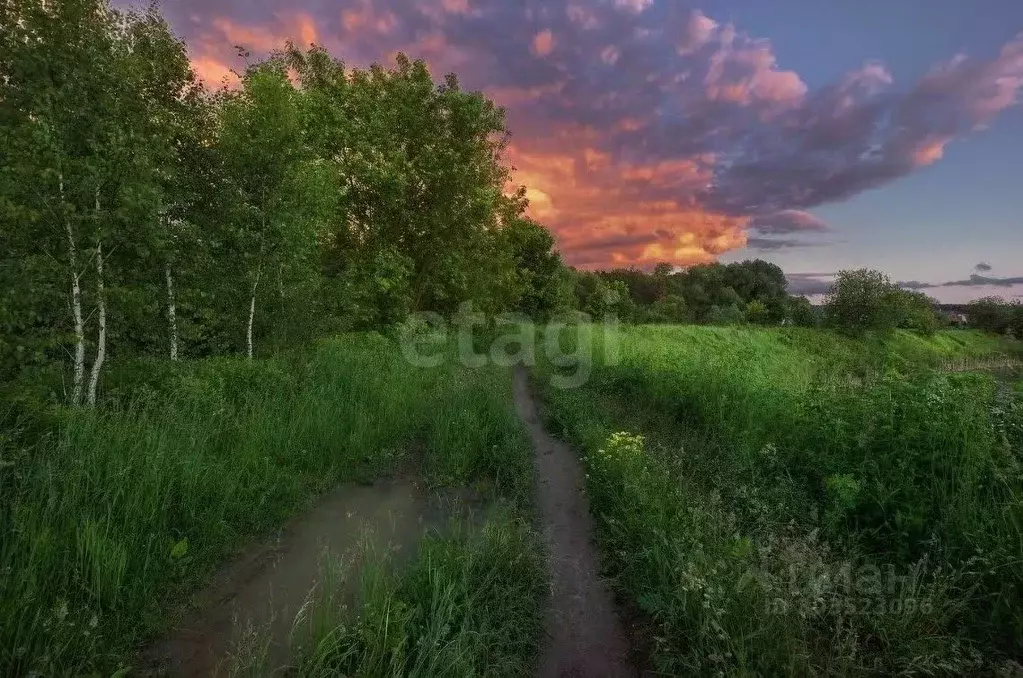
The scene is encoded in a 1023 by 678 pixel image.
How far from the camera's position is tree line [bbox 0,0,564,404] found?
689cm

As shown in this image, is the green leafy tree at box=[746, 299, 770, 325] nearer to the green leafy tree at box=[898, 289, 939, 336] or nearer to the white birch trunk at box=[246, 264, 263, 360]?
the green leafy tree at box=[898, 289, 939, 336]

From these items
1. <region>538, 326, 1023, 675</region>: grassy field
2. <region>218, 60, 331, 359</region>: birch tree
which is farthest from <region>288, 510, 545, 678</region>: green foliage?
<region>218, 60, 331, 359</region>: birch tree

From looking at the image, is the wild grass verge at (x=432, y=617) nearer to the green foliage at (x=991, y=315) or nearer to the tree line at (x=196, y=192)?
the tree line at (x=196, y=192)

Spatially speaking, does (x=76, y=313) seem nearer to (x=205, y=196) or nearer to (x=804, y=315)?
(x=205, y=196)

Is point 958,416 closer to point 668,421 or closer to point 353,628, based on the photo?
point 668,421

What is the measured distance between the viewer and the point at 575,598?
4.74 meters

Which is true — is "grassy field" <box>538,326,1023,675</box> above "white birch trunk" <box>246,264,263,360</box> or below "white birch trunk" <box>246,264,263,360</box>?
below

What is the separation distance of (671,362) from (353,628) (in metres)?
13.9

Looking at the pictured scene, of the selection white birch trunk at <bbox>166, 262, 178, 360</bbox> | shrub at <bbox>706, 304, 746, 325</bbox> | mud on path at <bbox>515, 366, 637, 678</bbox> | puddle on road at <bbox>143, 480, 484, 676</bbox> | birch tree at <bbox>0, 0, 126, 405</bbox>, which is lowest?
mud on path at <bbox>515, 366, 637, 678</bbox>

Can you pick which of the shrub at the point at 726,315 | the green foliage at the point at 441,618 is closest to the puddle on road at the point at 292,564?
the green foliage at the point at 441,618

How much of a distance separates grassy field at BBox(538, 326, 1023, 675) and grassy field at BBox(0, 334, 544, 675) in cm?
143

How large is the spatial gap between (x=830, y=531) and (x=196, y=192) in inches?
552

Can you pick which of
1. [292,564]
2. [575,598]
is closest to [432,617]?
[575,598]

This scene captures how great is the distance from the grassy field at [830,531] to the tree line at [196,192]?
876cm
